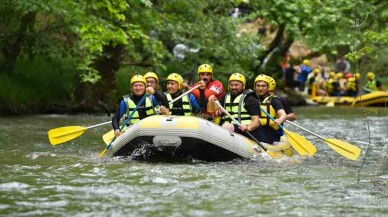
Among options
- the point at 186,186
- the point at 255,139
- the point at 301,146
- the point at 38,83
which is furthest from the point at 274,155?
the point at 38,83

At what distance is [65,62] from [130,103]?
8.67 metres

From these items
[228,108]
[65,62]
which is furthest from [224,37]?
[228,108]

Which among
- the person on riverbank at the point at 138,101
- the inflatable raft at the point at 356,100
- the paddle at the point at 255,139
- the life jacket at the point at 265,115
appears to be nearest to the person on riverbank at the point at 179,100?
the person on riverbank at the point at 138,101

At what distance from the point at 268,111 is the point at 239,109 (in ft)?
2.28

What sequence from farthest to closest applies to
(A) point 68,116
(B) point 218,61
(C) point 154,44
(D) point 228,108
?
(B) point 218,61 < (A) point 68,116 < (C) point 154,44 < (D) point 228,108

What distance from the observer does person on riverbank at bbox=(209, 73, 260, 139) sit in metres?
11.3

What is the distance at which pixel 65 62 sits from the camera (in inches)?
784

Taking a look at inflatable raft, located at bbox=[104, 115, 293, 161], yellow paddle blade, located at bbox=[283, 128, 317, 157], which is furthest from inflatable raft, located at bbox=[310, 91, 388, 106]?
inflatable raft, located at bbox=[104, 115, 293, 161]

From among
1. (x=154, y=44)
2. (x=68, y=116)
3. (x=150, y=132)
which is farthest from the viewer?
(x=68, y=116)

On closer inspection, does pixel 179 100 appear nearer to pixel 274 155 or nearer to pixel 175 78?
pixel 175 78

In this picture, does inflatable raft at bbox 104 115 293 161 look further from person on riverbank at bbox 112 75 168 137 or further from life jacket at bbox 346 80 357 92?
life jacket at bbox 346 80 357 92

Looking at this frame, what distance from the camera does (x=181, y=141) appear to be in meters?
10.2

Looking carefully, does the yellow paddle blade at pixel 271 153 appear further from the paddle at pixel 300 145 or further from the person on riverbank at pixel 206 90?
the person on riverbank at pixel 206 90

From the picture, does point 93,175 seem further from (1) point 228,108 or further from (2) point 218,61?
(2) point 218,61
